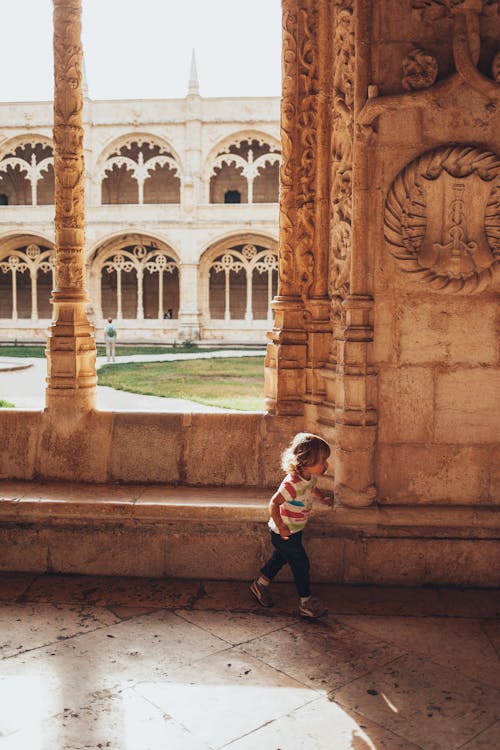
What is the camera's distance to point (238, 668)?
7.67ft

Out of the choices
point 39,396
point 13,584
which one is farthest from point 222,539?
point 39,396

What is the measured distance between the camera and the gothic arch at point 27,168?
76.9 feet

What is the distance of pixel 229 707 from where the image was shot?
2100 mm

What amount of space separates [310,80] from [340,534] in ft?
6.71

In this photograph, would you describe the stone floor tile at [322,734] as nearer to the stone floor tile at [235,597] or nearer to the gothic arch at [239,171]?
the stone floor tile at [235,597]

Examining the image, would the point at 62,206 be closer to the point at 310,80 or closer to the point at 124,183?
the point at 310,80

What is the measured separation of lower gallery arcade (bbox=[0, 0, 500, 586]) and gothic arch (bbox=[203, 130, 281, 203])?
21.5 meters

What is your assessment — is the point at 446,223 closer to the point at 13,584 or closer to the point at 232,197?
the point at 13,584

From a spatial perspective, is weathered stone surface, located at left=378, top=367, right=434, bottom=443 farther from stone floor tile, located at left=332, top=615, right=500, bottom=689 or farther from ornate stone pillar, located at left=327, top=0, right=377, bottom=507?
stone floor tile, located at left=332, top=615, right=500, bottom=689

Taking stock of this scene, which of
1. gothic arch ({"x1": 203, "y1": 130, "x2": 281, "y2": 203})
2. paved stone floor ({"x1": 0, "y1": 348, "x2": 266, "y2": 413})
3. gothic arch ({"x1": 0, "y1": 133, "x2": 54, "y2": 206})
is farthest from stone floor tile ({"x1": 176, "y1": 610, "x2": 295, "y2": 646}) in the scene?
gothic arch ({"x1": 203, "y1": 130, "x2": 281, "y2": 203})

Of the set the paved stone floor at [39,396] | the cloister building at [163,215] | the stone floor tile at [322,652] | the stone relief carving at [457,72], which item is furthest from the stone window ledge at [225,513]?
the cloister building at [163,215]

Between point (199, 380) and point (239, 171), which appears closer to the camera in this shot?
point (199, 380)

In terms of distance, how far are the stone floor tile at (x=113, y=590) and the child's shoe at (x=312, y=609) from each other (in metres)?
0.47

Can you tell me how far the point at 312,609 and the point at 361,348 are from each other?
3.49 feet
